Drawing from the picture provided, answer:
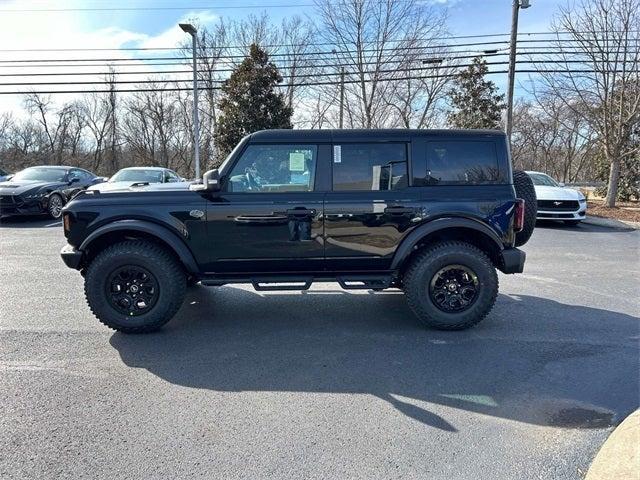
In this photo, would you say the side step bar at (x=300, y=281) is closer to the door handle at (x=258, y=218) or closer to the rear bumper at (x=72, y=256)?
the door handle at (x=258, y=218)

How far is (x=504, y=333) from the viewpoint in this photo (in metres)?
4.34

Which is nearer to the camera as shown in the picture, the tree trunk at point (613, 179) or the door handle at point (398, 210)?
the door handle at point (398, 210)

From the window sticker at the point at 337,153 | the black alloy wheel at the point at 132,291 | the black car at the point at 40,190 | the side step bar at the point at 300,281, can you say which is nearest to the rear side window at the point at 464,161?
the window sticker at the point at 337,153

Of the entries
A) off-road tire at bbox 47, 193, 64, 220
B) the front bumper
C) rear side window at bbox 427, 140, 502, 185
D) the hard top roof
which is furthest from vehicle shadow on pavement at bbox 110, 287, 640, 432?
off-road tire at bbox 47, 193, 64, 220

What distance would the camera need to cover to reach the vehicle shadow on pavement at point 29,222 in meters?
11.4

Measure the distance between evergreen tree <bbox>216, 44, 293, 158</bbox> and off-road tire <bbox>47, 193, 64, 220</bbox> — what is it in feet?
31.1

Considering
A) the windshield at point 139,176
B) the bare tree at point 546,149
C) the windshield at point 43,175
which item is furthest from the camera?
the bare tree at point 546,149

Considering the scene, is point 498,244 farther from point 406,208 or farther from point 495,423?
point 495,423

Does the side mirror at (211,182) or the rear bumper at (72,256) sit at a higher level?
the side mirror at (211,182)

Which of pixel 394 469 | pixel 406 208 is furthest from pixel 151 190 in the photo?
pixel 394 469

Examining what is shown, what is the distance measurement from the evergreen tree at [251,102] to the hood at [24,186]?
31.2 ft

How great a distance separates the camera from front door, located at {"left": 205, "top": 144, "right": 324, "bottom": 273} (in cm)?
422

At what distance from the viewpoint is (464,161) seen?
443cm

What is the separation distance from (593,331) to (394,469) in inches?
123
